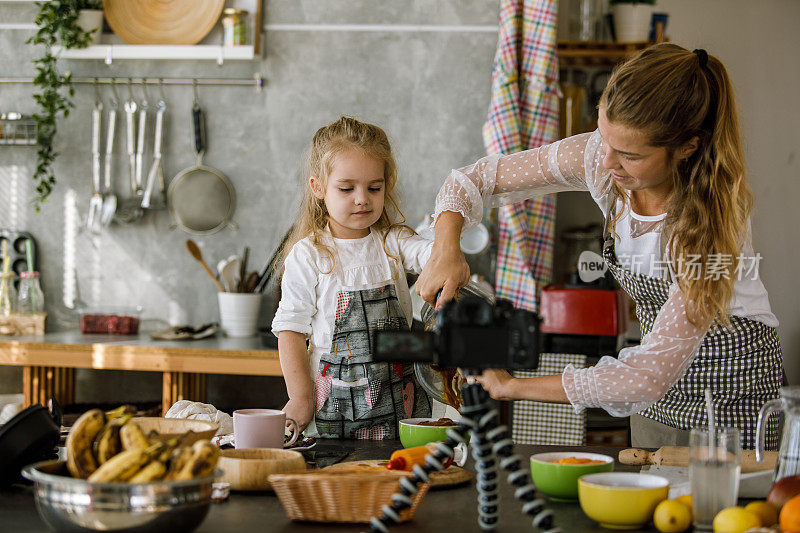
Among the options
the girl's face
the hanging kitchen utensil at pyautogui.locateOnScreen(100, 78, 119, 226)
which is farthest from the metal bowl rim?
the hanging kitchen utensil at pyautogui.locateOnScreen(100, 78, 119, 226)

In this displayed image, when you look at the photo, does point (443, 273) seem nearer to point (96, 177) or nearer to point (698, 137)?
point (698, 137)

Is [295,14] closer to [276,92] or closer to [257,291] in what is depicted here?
[276,92]

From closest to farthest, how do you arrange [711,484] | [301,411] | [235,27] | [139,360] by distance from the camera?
[711,484] < [301,411] < [139,360] < [235,27]

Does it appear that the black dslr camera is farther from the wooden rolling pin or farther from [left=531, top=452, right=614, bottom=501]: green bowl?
the wooden rolling pin

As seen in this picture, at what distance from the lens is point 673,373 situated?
4.42ft

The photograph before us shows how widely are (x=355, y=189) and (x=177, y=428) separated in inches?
30.2

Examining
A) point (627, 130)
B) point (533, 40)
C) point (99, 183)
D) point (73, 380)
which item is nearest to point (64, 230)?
point (99, 183)

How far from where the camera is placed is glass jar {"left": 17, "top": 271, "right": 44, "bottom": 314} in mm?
3537

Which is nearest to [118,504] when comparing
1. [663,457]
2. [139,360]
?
[663,457]

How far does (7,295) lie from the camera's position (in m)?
3.51

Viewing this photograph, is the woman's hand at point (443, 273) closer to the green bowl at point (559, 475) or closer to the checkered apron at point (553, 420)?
the green bowl at point (559, 475)

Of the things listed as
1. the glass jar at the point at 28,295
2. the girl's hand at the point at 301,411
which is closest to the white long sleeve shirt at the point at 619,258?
the girl's hand at the point at 301,411

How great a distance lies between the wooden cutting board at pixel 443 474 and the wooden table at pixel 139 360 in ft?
5.75

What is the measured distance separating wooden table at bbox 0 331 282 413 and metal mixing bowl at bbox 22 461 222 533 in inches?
79.9
